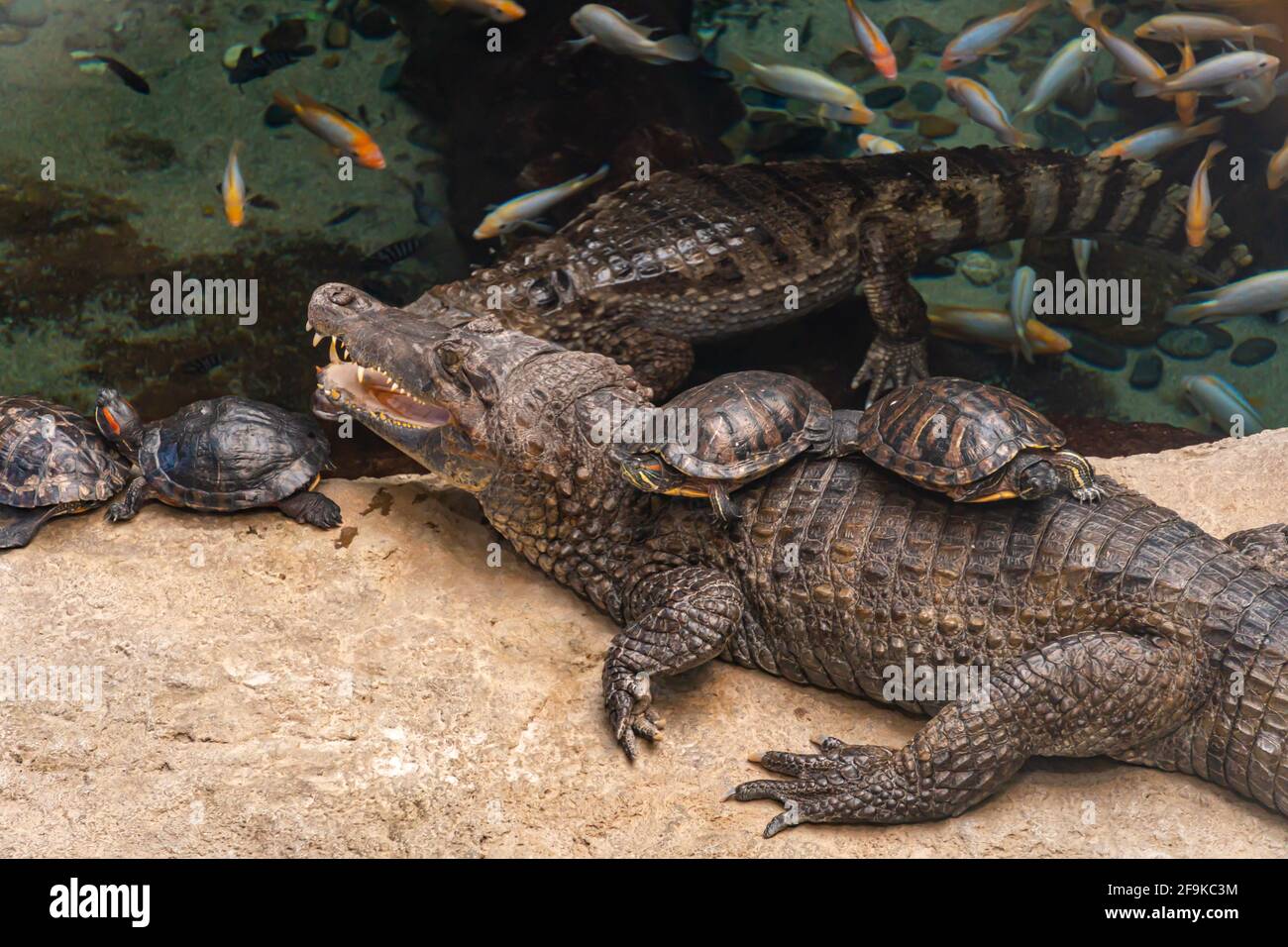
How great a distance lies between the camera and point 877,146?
19.6 feet

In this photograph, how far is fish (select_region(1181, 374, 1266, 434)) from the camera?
5.26 meters

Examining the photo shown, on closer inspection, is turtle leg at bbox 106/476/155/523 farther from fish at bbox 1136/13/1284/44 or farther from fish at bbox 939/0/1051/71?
fish at bbox 1136/13/1284/44

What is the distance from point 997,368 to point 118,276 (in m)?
4.39

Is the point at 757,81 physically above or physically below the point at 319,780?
above

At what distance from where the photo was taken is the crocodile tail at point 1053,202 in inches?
224

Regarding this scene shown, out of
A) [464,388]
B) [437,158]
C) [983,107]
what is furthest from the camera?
[437,158]

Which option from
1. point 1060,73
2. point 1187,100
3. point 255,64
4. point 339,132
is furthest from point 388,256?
point 1187,100

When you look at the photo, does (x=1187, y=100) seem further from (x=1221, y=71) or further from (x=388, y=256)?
(x=388, y=256)

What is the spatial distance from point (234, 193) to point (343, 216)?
65 cm

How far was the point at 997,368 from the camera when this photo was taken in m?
5.56

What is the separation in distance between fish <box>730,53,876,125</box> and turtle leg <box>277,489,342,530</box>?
10.0 ft

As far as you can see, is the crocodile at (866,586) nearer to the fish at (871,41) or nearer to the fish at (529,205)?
the fish at (529,205)
